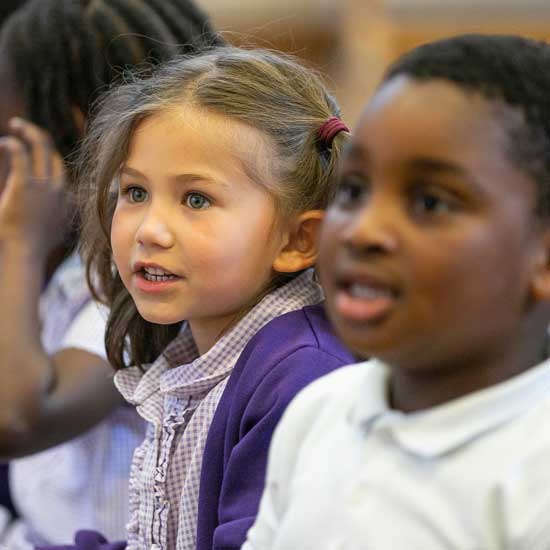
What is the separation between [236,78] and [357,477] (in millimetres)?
595

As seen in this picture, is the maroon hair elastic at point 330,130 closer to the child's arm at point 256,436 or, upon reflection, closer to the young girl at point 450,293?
the child's arm at point 256,436

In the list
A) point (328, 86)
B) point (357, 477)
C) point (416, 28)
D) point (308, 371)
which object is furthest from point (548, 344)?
point (416, 28)

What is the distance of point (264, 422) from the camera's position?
1086 mm

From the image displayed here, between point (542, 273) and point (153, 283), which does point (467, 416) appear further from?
point (153, 283)

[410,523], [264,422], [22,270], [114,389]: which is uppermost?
[410,523]

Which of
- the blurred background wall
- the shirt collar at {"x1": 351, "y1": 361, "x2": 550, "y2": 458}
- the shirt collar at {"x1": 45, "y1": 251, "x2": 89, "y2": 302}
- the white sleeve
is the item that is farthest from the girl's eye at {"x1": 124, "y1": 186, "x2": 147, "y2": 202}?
the blurred background wall

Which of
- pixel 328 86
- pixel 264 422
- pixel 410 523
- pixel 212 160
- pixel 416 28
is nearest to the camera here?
pixel 410 523

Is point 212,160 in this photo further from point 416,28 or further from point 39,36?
point 416,28

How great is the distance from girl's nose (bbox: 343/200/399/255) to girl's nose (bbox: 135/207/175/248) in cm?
43

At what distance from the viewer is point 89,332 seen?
5.21 ft

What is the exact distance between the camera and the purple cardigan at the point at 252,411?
1.08 m

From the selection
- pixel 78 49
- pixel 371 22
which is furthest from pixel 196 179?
pixel 371 22

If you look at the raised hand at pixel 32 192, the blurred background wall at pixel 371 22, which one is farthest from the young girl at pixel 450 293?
the blurred background wall at pixel 371 22

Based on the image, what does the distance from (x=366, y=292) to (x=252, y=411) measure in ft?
1.19
